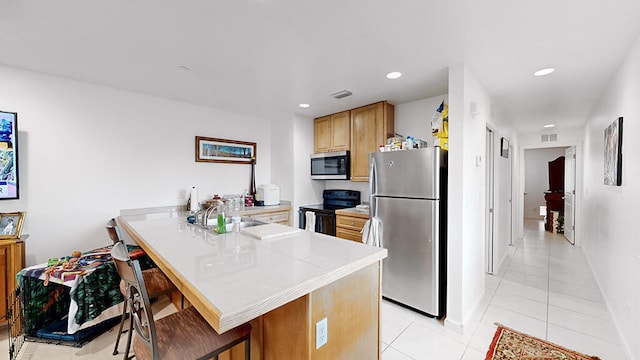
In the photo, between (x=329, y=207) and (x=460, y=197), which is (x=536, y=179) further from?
(x=460, y=197)

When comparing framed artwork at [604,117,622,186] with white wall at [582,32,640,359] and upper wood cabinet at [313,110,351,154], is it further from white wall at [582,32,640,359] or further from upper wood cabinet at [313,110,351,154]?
upper wood cabinet at [313,110,351,154]

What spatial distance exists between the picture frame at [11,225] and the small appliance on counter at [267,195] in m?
2.46

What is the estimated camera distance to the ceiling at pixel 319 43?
4.98 feet

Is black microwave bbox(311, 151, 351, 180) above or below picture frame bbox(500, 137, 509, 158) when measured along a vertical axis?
below

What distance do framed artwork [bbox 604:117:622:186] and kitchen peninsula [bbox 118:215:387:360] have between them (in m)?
2.21

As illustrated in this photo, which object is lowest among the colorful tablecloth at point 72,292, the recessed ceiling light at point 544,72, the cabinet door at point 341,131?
the colorful tablecloth at point 72,292

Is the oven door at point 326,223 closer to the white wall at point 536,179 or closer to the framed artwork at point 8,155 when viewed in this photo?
the framed artwork at point 8,155

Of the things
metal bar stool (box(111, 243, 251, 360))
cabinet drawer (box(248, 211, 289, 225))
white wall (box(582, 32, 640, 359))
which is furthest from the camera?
cabinet drawer (box(248, 211, 289, 225))

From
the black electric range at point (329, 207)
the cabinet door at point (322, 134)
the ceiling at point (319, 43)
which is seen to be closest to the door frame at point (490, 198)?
the ceiling at point (319, 43)

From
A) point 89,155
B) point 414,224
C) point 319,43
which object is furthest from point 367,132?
point 89,155

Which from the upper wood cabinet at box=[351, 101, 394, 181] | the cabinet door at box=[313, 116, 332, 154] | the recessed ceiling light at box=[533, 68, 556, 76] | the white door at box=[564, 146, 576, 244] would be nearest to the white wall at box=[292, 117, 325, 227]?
the cabinet door at box=[313, 116, 332, 154]

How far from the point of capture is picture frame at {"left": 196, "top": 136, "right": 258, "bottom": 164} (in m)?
3.59

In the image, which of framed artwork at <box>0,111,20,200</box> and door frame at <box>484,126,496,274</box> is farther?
door frame at <box>484,126,496,274</box>

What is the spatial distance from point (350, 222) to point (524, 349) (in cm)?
186
